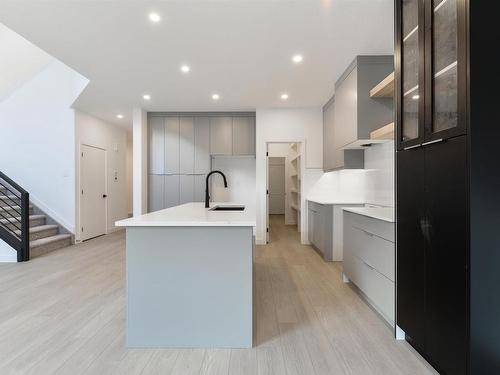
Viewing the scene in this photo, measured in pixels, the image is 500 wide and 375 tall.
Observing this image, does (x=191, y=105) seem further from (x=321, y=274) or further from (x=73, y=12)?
(x=321, y=274)

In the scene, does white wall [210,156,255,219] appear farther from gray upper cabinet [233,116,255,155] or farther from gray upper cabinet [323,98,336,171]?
gray upper cabinet [323,98,336,171]

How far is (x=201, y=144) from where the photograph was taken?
612 cm

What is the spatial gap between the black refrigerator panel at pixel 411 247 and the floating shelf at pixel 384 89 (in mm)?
1027

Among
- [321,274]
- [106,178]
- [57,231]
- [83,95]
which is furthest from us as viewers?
[106,178]

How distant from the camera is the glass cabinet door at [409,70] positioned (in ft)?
6.70

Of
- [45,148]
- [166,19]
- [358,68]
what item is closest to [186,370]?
[166,19]

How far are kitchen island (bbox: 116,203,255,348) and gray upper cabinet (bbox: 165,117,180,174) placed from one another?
424 centimetres

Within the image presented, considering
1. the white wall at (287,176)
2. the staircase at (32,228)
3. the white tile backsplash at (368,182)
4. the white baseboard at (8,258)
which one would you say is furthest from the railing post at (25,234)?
the white wall at (287,176)

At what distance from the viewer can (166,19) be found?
2678mm

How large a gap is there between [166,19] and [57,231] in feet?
15.8

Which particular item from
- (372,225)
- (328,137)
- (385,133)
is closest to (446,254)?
(372,225)

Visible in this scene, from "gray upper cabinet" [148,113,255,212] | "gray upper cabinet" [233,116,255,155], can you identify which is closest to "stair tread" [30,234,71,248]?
"gray upper cabinet" [148,113,255,212]

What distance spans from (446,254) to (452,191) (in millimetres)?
359

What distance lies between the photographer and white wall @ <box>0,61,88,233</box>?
5.61 m
